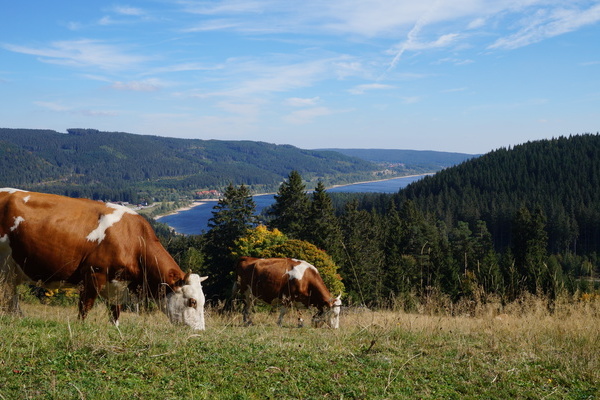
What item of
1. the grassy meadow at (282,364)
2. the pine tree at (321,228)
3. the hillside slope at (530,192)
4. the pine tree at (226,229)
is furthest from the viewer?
the hillside slope at (530,192)

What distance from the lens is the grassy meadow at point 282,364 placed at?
4.35m

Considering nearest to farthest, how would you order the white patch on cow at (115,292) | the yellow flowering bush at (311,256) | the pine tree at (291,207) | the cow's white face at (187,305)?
the white patch on cow at (115,292) → the cow's white face at (187,305) → the yellow flowering bush at (311,256) → the pine tree at (291,207)

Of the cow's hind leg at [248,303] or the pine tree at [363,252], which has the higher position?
the cow's hind leg at [248,303]

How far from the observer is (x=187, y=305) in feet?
26.1

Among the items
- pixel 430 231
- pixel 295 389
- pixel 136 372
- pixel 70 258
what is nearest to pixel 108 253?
pixel 70 258

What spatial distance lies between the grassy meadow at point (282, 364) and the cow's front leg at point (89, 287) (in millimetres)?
741

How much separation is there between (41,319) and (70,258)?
101cm

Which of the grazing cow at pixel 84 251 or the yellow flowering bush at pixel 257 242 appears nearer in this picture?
the grazing cow at pixel 84 251

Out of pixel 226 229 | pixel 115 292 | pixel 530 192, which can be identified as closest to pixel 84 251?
pixel 115 292

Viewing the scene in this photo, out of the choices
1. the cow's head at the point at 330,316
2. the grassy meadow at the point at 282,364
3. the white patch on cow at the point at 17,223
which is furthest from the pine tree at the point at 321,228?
the white patch on cow at the point at 17,223

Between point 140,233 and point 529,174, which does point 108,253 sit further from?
point 529,174

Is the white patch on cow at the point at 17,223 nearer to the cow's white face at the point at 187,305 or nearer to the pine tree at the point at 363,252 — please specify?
the cow's white face at the point at 187,305

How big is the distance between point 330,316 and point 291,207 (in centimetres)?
3476

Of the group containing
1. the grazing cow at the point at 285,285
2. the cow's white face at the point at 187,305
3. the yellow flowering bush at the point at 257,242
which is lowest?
the yellow flowering bush at the point at 257,242
